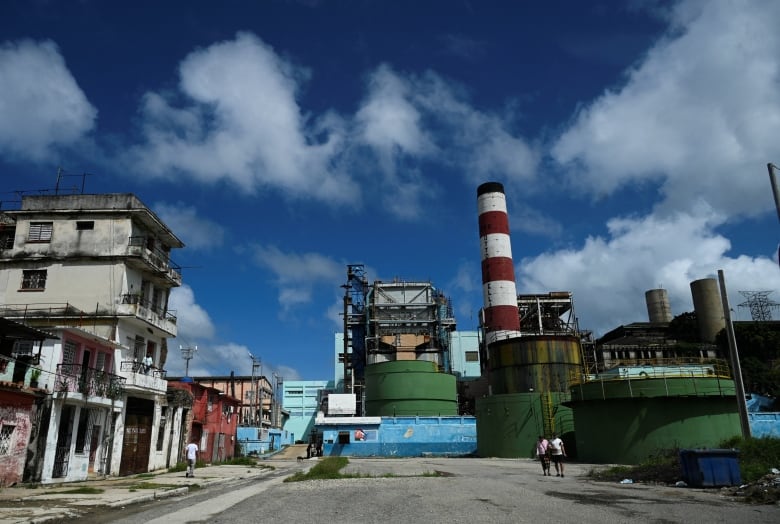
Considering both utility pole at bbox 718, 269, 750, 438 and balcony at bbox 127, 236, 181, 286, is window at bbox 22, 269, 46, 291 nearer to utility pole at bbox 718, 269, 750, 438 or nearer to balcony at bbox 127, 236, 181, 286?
balcony at bbox 127, 236, 181, 286

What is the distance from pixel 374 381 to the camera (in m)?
56.2

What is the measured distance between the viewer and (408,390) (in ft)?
178

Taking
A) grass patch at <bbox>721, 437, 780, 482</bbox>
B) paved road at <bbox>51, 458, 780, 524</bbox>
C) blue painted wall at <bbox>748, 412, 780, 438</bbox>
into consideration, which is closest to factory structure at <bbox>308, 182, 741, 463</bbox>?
blue painted wall at <bbox>748, 412, 780, 438</bbox>

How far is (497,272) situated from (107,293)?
34.4m

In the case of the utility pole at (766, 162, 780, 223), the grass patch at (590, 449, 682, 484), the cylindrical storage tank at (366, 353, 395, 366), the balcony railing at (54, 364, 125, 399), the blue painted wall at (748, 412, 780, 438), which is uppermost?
the cylindrical storage tank at (366, 353, 395, 366)

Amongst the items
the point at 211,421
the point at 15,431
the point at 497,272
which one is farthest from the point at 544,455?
the point at 497,272

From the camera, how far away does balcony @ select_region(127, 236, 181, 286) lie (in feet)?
97.0

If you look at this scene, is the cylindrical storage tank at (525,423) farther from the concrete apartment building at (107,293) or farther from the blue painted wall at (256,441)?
the blue painted wall at (256,441)

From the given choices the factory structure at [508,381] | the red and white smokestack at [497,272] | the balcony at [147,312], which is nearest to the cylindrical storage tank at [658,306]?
the factory structure at [508,381]

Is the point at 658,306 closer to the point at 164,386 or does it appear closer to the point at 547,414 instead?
the point at 547,414

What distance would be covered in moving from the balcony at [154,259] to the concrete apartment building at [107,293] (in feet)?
0.18

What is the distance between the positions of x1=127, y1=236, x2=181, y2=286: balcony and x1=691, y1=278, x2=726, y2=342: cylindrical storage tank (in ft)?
231

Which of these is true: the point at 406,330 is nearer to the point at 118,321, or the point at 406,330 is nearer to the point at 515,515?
the point at 118,321

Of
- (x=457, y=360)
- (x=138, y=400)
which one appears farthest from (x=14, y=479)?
(x=457, y=360)
